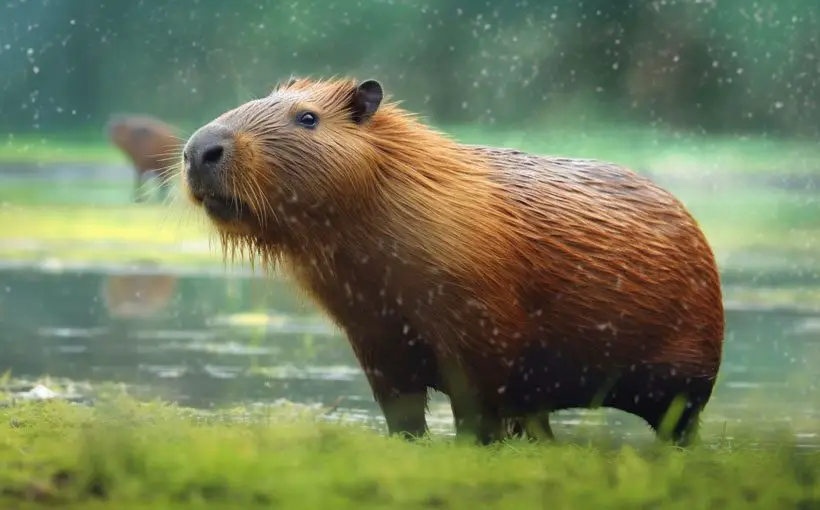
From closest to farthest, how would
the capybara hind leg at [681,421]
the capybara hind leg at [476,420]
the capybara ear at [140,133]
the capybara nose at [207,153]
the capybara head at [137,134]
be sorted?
the capybara nose at [207,153], the capybara hind leg at [476,420], the capybara hind leg at [681,421], the capybara head at [137,134], the capybara ear at [140,133]

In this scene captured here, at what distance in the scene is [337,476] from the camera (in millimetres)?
2523

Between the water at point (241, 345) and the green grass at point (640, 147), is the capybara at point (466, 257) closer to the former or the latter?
the water at point (241, 345)

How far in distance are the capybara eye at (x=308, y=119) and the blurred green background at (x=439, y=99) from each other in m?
3.48

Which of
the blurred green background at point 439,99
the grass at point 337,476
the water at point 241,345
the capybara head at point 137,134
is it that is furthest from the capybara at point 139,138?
the grass at point 337,476

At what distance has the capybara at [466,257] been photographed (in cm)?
364

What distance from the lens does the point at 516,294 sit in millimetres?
3768

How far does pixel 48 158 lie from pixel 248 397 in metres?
6.40

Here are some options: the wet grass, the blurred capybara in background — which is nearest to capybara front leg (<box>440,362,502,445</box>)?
the blurred capybara in background

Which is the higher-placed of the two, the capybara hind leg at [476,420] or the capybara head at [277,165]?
the capybara head at [277,165]

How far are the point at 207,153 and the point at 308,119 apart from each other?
0.34m

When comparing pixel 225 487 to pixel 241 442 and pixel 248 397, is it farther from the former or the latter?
pixel 248 397

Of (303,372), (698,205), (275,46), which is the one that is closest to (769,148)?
(698,205)

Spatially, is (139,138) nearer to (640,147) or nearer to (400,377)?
(640,147)

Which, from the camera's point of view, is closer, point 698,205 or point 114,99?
point 114,99
